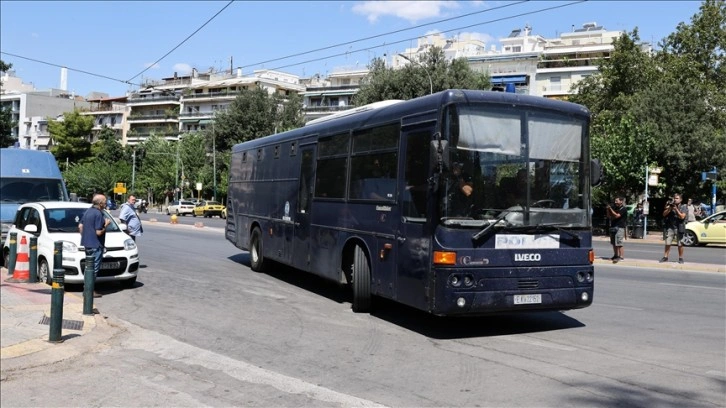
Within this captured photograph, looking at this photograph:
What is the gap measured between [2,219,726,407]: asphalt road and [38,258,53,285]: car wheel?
114cm

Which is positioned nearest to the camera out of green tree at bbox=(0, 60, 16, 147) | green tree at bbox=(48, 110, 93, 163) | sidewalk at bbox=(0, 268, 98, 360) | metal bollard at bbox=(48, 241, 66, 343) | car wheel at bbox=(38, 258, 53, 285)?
sidewalk at bbox=(0, 268, 98, 360)

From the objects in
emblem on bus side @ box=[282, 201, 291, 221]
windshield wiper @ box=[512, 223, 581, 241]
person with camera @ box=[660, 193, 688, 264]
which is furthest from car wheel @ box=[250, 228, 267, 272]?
person with camera @ box=[660, 193, 688, 264]

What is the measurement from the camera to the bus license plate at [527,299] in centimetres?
848

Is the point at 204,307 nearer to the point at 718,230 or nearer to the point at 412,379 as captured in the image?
the point at 412,379

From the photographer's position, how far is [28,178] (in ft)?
56.6

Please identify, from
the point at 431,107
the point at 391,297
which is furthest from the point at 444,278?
the point at 431,107

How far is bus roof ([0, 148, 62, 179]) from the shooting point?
→ 672 inches

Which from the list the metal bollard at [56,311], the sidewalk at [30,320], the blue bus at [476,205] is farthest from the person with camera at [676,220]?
the metal bollard at [56,311]

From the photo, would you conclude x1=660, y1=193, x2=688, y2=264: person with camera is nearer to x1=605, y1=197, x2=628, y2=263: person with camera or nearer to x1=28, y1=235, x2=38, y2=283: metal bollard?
x1=605, y1=197, x2=628, y2=263: person with camera

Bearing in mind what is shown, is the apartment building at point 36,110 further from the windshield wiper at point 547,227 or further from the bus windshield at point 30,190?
the windshield wiper at point 547,227

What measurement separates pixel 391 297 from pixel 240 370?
2941 mm

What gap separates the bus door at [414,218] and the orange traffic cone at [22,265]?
8.00m

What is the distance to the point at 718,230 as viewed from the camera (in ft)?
92.8

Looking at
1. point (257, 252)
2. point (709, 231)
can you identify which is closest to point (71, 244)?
point (257, 252)
